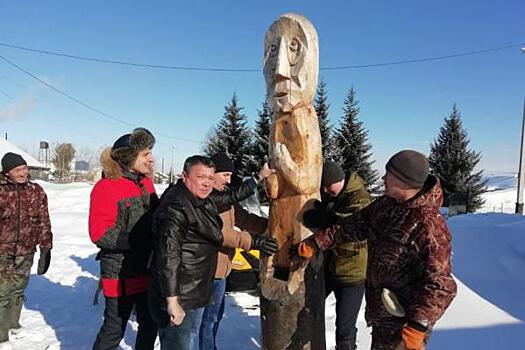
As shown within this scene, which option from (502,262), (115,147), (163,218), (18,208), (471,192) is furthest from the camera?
(471,192)

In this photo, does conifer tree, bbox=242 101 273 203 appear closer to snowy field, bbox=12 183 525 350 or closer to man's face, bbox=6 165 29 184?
snowy field, bbox=12 183 525 350

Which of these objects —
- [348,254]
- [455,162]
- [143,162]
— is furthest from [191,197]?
[455,162]

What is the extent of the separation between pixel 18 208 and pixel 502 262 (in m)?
7.75

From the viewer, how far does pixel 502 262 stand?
25.2 ft

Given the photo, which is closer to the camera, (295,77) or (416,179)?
(416,179)

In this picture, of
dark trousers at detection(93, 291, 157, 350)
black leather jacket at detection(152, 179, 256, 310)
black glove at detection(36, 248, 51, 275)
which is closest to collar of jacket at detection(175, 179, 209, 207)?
black leather jacket at detection(152, 179, 256, 310)

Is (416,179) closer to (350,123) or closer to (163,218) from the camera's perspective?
(163,218)

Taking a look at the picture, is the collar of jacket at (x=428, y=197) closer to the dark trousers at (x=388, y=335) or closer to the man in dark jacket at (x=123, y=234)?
the dark trousers at (x=388, y=335)

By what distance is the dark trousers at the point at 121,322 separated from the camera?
310 cm

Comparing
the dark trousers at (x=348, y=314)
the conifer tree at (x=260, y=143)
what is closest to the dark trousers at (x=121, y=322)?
the dark trousers at (x=348, y=314)

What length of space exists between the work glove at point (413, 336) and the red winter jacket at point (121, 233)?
196 centimetres

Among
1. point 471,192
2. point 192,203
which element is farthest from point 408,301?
point 471,192

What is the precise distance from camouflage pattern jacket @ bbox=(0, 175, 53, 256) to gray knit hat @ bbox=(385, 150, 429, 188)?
152 inches

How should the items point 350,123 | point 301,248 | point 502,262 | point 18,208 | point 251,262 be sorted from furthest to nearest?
point 350,123 < point 502,262 < point 251,262 < point 18,208 < point 301,248
